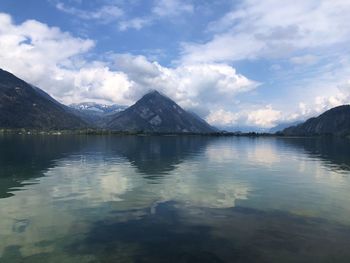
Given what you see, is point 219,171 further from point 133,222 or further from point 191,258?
point 191,258

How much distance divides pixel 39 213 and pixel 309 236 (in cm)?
3553

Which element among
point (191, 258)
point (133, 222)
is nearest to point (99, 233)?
point (133, 222)

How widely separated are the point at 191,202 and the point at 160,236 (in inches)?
758

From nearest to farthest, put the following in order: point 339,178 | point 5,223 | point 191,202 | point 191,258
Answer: point 191,258
point 5,223
point 191,202
point 339,178

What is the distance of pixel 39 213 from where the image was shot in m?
49.3

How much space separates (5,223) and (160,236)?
20.0 metres

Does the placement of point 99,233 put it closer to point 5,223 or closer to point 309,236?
point 5,223

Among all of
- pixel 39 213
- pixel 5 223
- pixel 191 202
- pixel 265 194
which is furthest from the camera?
pixel 265 194

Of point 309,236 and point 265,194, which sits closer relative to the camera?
point 309,236

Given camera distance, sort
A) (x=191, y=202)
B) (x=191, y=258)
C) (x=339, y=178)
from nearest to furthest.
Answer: (x=191, y=258), (x=191, y=202), (x=339, y=178)

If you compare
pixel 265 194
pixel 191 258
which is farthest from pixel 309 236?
pixel 265 194

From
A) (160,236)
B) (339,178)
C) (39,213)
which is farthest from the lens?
(339,178)

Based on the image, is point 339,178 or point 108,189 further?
point 339,178

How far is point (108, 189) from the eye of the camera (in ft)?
227
